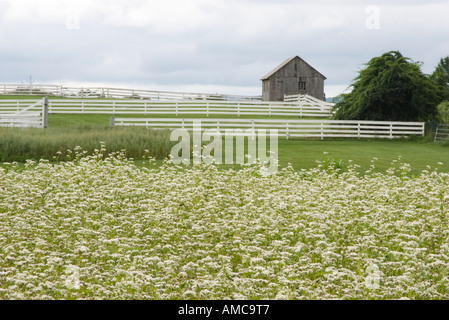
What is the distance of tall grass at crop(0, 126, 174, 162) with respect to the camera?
20.3 meters

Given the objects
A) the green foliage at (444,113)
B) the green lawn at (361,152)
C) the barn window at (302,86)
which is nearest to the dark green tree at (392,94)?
the green foliage at (444,113)

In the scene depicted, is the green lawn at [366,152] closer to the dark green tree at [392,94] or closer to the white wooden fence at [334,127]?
the white wooden fence at [334,127]

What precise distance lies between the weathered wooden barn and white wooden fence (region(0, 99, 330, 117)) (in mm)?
11090

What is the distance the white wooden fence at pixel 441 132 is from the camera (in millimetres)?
32375

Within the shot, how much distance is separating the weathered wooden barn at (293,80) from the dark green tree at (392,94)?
66.7 feet

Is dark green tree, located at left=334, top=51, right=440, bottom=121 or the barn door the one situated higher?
the barn door

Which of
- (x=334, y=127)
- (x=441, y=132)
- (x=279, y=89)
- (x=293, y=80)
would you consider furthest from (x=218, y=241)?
(x=293, y=80)

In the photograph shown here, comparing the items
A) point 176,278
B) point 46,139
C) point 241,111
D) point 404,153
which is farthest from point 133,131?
point 241,111

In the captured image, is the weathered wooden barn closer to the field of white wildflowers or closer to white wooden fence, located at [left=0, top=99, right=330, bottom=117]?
white wooden fence, located at [left=0, top=99, right=330, bottom=117]

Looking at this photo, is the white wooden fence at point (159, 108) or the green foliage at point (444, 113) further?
the white wooden fence at point (159, 108)

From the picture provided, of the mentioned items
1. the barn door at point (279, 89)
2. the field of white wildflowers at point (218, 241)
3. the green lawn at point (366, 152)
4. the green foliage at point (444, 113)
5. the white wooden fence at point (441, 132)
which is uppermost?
the barn door at point (279, 89)

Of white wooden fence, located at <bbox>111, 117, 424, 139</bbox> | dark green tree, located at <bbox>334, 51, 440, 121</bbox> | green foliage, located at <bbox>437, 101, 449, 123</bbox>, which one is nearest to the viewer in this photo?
white wooden fence, located at <bbox>111, 117, 424, 139</bbox>

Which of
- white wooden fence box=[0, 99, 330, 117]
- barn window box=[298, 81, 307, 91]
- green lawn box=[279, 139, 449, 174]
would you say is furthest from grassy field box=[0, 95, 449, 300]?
barn window box=[298, 81, 307, 91]
